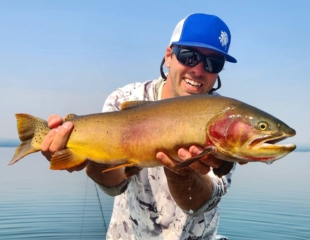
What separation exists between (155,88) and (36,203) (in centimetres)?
1480

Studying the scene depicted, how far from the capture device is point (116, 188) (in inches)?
185

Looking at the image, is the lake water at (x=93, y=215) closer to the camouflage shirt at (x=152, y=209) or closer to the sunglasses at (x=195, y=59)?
the camouflage shirt at (x=152, y=209)

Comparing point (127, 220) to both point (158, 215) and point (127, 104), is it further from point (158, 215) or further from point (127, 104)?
point (127, 104)

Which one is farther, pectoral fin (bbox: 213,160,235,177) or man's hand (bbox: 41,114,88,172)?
man's hand (bbox: 41,114,88,172)

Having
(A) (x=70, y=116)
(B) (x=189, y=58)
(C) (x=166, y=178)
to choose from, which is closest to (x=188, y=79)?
(B) (x=189, y=58)

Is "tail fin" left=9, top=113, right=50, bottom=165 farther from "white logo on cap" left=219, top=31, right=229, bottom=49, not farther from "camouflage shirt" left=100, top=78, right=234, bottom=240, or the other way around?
"white logo on cap" left=219, top=31, right=229, bottom=49

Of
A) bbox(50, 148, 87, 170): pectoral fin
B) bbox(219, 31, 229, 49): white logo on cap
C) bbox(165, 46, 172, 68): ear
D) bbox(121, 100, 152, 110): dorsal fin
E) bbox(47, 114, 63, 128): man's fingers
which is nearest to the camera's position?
bbox(121, 100, 152, 110): dorsal fin

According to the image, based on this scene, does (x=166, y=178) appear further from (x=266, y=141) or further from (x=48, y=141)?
(x=266, y=141)

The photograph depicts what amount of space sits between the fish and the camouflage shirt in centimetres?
94

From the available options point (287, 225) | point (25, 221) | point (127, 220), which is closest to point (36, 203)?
point (25, 221)

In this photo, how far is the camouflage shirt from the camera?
4816 millimetres

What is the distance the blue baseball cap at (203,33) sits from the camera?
4934 millimetres

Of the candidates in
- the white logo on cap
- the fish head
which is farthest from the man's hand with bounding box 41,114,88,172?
the white logo on cap

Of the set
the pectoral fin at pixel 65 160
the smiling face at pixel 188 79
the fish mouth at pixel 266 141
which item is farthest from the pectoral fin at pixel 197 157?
the smiling face at pixel 188 79
